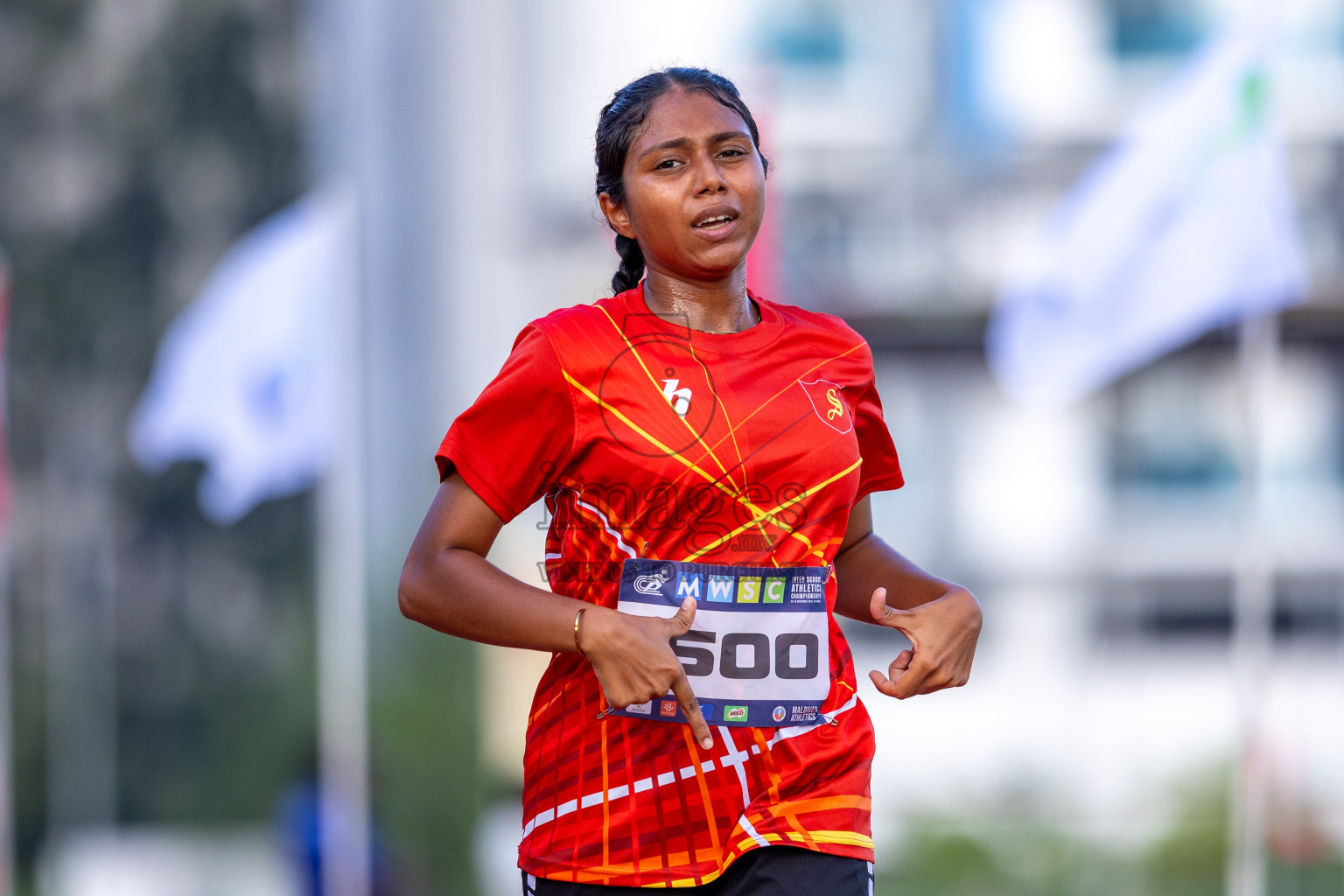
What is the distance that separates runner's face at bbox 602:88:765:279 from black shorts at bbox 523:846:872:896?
2.62 feet

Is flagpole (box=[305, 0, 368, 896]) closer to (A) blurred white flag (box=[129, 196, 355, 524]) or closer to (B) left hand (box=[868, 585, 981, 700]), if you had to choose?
(A) blurred white flag (box=[129, 196, 355, 524])

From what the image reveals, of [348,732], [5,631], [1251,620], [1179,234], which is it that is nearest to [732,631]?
[1251,620]

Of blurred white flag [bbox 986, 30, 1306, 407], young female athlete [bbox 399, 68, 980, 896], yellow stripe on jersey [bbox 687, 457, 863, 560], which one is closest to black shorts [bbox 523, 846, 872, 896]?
young female athlete [bbox 399, 68, 980, 896]

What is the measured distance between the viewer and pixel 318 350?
368 inches

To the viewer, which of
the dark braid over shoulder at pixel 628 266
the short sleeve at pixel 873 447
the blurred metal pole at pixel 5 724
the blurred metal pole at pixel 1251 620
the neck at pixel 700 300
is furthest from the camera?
the blurred metal pole at pixel 5 724

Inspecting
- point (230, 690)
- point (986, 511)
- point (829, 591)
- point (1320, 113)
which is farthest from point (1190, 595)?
point (829, 591)

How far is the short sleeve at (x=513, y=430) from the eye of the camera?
224cm

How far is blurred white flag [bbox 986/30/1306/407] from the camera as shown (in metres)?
6.88

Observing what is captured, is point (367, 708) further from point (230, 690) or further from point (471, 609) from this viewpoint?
point (471, 609)

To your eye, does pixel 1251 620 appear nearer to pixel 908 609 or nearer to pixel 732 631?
pixel 908 609

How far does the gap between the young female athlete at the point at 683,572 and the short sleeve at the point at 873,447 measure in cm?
18

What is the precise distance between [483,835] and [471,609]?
10.2m

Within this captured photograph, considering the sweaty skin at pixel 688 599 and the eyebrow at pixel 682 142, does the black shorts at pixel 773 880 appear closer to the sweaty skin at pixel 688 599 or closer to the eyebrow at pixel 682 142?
the sweaty skin at pixel 688 599

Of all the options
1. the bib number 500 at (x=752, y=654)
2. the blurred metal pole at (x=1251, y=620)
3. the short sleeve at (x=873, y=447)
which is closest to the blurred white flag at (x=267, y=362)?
the blurred metal pole at (x=1251, y=620)
